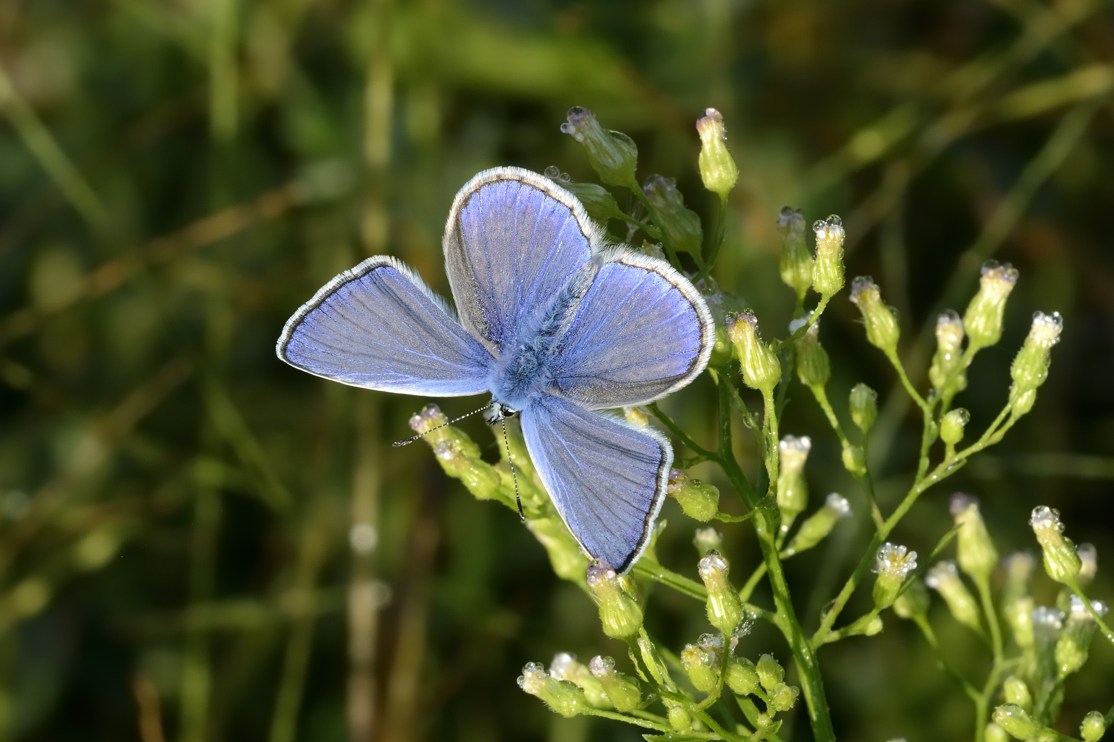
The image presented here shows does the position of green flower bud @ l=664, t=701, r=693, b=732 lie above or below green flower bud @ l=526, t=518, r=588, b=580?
below

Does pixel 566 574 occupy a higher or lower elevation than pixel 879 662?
higher

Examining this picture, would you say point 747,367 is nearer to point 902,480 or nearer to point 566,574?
point 566,574

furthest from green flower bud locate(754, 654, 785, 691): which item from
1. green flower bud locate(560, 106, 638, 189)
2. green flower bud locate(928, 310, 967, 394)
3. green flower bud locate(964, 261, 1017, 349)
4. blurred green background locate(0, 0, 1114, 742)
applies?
blurred green background locate(0, 0, 1114, 742)

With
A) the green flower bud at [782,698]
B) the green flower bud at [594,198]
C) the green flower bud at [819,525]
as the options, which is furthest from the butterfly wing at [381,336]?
the green flower bud at [782,698]

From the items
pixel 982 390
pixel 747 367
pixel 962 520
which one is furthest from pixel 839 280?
pixel 982 390

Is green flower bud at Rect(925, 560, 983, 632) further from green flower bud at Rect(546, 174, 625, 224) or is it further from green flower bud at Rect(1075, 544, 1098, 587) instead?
green flower bud at Rect(546, 174, 625, 224)
